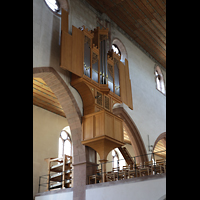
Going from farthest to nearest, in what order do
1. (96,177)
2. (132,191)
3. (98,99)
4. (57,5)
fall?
1. (57,5)
2. (98,99)
3. (96,177)
4. (132,191)

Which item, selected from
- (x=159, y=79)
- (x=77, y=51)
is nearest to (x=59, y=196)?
(x=77, y=51)

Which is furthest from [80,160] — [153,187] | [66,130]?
[66,130]

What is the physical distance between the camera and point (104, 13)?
14758 mm

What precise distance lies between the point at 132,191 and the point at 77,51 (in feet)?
18.5

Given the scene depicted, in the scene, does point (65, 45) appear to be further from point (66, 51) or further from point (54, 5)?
point (54, 5)

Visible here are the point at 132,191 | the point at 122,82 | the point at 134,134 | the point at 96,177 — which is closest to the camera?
the point at 132,191

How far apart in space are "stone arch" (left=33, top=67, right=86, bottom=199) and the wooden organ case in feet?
1.03

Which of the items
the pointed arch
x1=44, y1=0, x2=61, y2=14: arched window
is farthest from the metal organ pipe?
the pointed arch

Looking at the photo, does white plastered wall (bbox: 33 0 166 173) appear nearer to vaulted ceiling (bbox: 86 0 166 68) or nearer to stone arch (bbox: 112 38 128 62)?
stone arch (bbox: 112 38 128 62)

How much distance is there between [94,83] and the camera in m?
10.9

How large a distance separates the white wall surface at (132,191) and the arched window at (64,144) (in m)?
6.38

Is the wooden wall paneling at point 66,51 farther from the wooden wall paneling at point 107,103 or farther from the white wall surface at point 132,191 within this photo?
the white wall surface at point 132,191

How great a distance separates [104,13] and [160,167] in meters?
9.07
